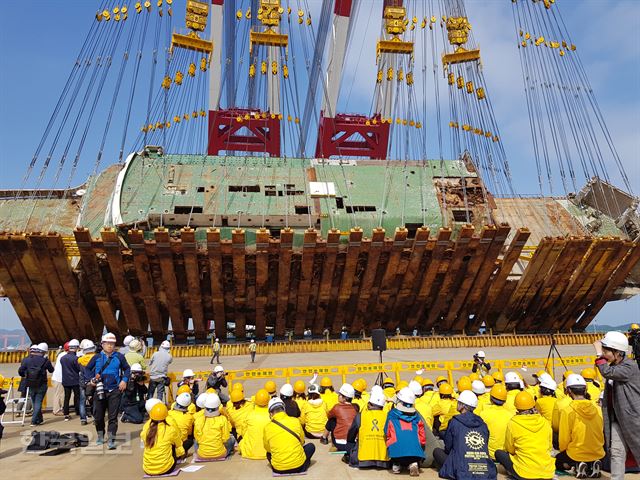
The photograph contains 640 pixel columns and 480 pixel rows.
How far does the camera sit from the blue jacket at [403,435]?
219 inches

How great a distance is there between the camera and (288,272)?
1988 centimetres

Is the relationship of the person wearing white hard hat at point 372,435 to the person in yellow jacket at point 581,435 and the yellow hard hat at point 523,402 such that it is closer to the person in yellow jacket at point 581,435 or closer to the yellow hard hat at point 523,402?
the yellow hard hat at point 523,402

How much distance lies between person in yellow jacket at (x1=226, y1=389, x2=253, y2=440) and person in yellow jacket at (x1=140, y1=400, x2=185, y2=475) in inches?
53.6

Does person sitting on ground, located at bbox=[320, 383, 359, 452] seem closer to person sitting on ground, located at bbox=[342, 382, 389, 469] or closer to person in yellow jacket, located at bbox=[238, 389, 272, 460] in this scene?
person sitting on ground, located at bbox=[342, 382, 389, 469]

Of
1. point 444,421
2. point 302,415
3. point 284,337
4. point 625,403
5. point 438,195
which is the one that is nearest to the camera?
point 625,403

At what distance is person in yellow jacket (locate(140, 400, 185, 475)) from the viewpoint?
5648 mm

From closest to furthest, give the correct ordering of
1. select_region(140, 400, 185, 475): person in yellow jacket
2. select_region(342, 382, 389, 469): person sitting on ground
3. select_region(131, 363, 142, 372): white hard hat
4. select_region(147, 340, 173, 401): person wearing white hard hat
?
select_region(140, 400, 185, 475): person in yellow jacket
select_region(342, 382, 389, 469): person sitting on ground
select_region(131, 363, 142, 372): white hard hat
select_region(147, 340, 173, 401): person wearing white hard hat

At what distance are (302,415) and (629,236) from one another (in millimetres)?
25912

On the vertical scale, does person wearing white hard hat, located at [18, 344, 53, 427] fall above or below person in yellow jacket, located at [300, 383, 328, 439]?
above

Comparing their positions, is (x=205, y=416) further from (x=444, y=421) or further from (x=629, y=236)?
(x=629, y=236)

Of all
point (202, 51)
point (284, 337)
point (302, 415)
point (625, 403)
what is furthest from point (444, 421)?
point (202, 51)

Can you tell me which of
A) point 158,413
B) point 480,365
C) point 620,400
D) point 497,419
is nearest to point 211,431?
point 158,413

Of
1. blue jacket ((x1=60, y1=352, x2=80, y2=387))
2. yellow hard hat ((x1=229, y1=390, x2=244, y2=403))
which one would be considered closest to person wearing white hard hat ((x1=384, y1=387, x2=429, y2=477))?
yellow hard hat ((x1=229, y1=390, x2=244, y2=403))

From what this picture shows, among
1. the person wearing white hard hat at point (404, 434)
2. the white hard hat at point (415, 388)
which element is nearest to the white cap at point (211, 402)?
the person wearing white hard hat at point (404, 434)
